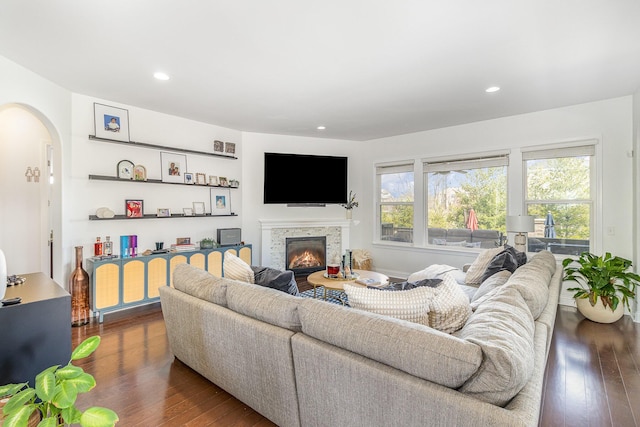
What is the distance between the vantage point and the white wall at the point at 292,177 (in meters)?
5.45

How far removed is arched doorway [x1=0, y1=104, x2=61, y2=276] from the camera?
399 cm

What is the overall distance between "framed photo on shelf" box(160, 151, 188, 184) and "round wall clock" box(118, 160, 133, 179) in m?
0.41

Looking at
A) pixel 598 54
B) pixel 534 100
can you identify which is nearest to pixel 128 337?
pixel 598 54

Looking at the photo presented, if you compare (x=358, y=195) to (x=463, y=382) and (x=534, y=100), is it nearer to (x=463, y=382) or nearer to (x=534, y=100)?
(x=534, y=100)

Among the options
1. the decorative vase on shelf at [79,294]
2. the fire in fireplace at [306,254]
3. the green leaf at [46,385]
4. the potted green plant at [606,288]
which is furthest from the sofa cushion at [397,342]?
the fire in fireplace at [306,254]

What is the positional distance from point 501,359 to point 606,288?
11.4 ft

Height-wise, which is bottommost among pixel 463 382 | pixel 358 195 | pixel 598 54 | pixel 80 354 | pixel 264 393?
A: pixel 264 393

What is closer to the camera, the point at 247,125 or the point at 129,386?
the point at 129,386

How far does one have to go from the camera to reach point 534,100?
12.5 feet

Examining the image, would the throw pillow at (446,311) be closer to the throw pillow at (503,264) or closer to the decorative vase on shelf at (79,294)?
the throw pillow at (503,264)

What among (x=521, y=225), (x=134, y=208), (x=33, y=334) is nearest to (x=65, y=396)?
(x=33, y=334)

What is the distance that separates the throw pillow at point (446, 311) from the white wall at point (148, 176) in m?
3.86

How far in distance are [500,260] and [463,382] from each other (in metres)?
2.38

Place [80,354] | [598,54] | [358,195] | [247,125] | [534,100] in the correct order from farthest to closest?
[358,195], [247,125], [534,100], [598,54], [80,354]
